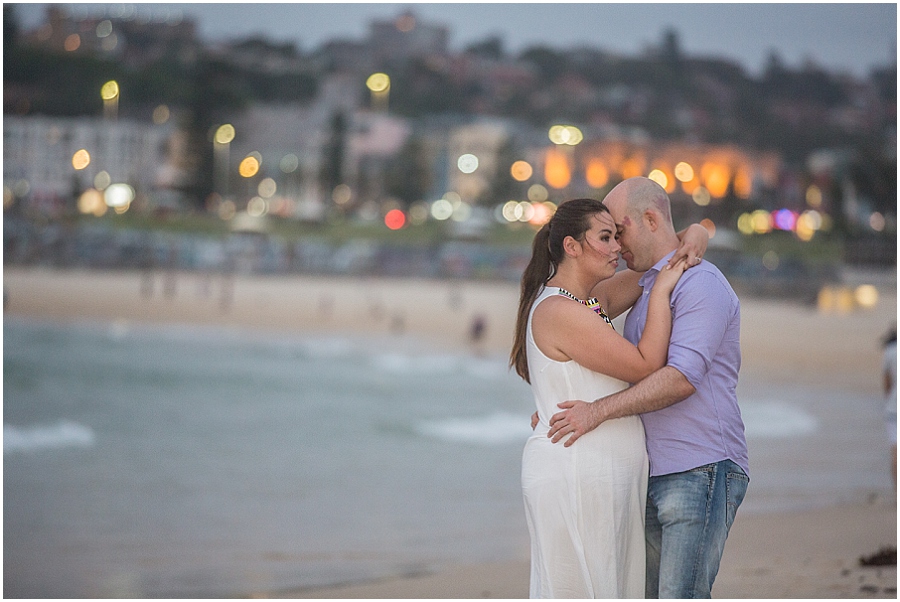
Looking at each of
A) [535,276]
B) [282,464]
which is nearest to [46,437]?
[282,464]

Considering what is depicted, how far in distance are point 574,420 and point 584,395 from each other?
0.07 meters

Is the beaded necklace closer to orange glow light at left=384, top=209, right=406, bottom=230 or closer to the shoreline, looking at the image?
the shoreline

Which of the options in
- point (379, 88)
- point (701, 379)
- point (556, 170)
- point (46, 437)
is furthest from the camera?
point (379, 88)

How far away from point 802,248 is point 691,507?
43264 mm

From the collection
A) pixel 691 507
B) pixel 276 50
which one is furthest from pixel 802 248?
pixel 276 50

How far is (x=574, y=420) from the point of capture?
7.47 feet

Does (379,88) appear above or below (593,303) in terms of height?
above

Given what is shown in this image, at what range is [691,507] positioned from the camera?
228cm

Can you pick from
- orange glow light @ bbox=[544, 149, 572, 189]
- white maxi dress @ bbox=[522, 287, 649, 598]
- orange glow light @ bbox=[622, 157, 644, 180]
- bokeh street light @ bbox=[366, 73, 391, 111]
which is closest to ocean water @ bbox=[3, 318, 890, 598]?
white maxi dress @ bbox=[522, 287, 649, 598]

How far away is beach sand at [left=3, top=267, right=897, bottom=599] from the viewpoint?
14.1 ft

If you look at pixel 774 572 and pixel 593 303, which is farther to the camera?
pixel 774 572

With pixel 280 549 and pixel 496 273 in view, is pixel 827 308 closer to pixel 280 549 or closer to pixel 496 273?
pixel 496 273

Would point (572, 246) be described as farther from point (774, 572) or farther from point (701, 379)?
point (774, 572)

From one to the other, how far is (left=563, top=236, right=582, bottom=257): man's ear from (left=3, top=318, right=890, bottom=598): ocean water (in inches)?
117
